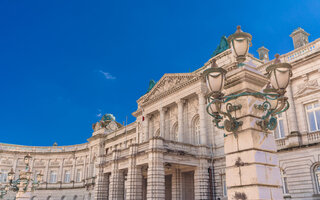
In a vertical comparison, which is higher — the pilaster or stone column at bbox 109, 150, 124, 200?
the pilaster

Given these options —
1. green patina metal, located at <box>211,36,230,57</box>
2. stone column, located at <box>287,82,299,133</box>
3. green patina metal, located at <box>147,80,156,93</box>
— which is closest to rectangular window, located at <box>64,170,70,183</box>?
green patina metal, located at <box>147,80,156,93</box>

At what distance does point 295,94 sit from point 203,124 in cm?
945

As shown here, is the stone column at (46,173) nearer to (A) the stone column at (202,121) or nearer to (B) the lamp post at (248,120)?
(A) the stone column at (202,121)

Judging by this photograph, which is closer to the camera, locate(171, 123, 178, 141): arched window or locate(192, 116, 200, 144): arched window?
locate(192, 116, 200, 144): arched window

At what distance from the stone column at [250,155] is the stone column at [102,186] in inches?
1102

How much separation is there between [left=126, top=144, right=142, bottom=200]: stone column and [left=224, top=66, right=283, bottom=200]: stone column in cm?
2092

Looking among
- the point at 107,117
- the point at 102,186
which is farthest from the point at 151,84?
the point at 107,117

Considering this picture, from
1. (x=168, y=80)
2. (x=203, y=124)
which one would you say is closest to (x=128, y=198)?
(x=203, y=124)

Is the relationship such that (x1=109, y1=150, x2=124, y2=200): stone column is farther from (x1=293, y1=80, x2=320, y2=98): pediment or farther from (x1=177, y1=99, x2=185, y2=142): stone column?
(x1=293, y1=80, x2=320, y2=98): pediment

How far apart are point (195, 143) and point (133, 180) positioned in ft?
28.1

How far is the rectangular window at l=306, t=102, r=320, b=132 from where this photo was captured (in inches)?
901

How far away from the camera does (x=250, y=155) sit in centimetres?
711

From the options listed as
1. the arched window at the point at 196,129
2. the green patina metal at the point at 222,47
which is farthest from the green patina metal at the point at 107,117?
the green patina metal at the point at 222,47

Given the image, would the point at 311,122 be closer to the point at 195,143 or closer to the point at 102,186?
the point at 195,143
